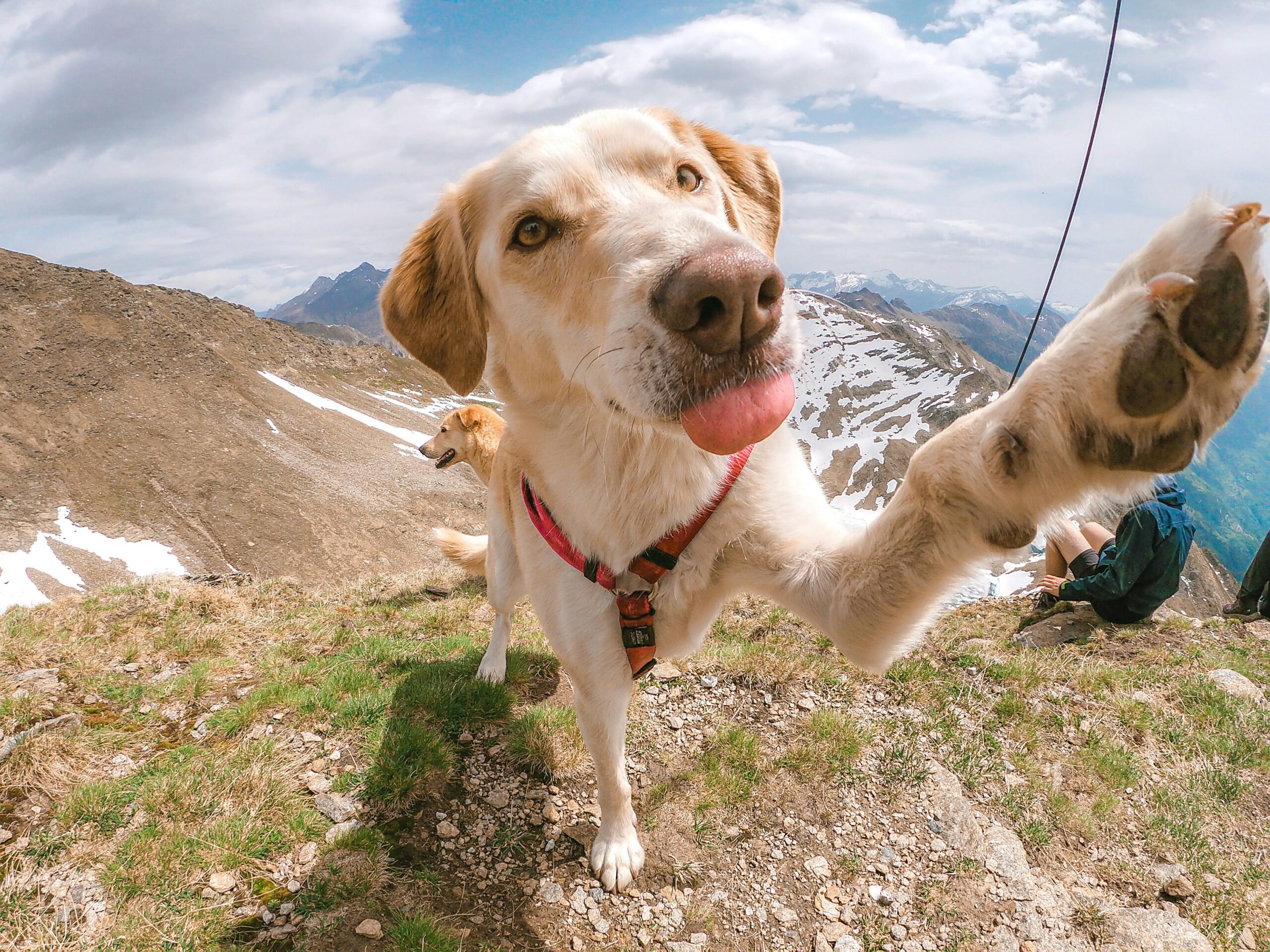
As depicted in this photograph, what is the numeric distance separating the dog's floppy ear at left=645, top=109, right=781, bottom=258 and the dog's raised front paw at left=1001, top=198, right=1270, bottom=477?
2068mm

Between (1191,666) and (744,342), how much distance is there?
18.8ft

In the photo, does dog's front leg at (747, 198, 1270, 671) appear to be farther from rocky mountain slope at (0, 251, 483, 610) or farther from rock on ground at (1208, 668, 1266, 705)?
rocky mountain slope at (0, 251, 483, 610)

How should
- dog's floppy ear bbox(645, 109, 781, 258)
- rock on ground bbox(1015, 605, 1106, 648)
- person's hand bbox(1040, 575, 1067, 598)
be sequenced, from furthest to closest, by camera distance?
person's hand bbox(1040, 575, 1067, 598)
rock on ground bbox(1015, 605, 1106, 648)
dog's floppy ear bbox(645, 109, 781, 258)

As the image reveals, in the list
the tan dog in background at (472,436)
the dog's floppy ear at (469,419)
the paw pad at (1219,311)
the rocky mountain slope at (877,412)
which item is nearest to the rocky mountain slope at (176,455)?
the tan dog in background at (472,436)

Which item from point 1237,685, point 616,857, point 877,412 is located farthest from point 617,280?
point 877,412

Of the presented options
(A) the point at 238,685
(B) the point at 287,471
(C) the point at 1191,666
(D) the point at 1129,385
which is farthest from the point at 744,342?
(B) the point at 287,471

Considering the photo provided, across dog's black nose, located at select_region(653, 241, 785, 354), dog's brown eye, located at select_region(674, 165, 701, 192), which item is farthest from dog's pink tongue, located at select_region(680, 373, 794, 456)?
dog's brown eye, located at select_region(674, 165, 701, 192)

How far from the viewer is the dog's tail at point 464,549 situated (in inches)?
283

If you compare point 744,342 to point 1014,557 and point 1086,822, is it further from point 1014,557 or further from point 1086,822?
point 1086,822

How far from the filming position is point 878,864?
3.37 meters

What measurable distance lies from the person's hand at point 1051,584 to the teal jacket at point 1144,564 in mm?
974

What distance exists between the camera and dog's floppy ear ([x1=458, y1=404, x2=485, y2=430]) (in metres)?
13.6

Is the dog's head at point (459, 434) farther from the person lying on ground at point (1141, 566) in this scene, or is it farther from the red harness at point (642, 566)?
the red harness at point (642, 566)

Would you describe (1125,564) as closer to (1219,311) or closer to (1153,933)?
(1153,933)
